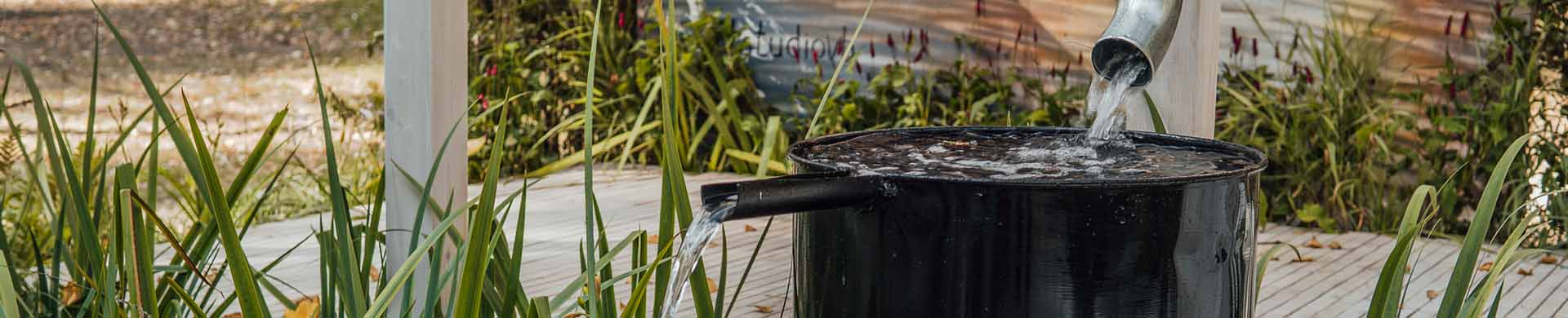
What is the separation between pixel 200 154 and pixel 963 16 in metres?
3.94

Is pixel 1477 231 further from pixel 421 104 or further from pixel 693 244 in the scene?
pixel 421 104

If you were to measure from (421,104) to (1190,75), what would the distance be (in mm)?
973

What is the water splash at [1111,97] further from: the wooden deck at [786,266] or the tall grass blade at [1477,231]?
the wooden deck at [786,266]

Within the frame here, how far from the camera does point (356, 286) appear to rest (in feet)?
4.29

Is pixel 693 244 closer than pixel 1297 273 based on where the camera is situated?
Yes

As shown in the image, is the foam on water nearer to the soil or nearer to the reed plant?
the reed plant

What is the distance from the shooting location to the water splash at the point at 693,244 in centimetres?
118

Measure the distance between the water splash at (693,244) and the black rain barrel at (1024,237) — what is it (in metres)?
0.01

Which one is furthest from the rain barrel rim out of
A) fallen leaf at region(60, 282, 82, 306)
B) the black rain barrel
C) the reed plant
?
the reed plant

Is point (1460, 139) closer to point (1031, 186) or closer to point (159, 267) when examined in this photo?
point (1031, 186)

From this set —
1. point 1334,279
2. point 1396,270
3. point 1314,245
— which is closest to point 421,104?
point 1396,270

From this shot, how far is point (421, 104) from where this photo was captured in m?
1.69

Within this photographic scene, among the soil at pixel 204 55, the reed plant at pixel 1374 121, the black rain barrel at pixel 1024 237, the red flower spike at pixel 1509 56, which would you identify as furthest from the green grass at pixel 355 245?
the soil at pixel 204 55

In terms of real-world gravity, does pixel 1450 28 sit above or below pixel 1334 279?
above
